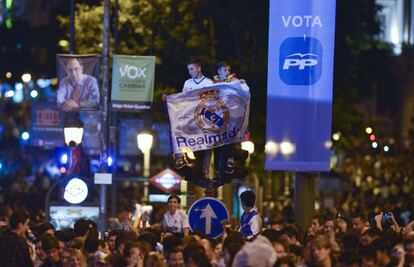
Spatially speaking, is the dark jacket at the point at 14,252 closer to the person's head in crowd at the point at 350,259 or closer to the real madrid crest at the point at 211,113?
the real madrid crest at the point at 211,113

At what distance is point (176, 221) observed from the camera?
65.0 ft

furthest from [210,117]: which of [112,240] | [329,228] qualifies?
[112,240]

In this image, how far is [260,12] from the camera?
38.9 m

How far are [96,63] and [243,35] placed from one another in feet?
36.4

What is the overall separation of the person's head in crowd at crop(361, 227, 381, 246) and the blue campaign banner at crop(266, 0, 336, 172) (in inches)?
162

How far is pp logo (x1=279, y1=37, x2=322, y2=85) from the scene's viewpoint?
2027 centimetres

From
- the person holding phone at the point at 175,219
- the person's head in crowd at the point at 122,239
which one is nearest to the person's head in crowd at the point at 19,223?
the person's head in crowd at the point at 122,239

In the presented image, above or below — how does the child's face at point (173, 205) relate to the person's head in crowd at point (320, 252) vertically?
above

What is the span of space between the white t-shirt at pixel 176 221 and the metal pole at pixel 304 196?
2178 millimetres

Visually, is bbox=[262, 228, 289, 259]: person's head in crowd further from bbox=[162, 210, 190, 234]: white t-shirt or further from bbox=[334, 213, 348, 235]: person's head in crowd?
bbox=[162, 210, 190, 234]: white t-shirt

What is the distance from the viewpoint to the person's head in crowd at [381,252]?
1484cm

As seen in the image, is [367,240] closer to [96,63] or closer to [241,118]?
[241,118]

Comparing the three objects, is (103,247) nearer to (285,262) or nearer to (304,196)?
(285,262)

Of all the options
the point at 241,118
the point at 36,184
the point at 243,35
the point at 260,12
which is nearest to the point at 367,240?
the point at 241,118
